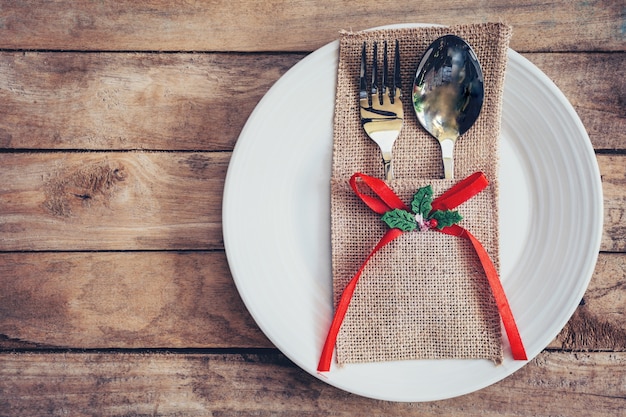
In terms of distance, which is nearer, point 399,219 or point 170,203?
point 399,219

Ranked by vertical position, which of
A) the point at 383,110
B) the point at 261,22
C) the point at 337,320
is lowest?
the point at 337,320

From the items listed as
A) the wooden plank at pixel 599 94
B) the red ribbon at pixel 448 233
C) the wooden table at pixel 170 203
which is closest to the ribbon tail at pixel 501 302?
the red ribbon at pixel 448 233

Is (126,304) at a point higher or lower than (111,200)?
lower

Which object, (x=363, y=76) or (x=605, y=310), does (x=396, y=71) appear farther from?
(x=605, y=310)

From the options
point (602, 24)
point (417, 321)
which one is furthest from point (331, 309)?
point (602, 24)

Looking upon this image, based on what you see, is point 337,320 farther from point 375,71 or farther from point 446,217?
point 375,71

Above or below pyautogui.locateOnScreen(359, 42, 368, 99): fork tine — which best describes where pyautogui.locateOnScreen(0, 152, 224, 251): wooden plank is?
below

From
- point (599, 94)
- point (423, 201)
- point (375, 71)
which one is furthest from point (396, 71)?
point (599, 94)

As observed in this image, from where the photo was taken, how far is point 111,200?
25.0 inches

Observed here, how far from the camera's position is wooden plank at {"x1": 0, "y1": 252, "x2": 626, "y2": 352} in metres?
0.63

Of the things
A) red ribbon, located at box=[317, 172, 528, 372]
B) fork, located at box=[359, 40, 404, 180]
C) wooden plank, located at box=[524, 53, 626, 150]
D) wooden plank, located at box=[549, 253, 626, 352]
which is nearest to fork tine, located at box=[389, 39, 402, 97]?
fork, located at box=[359, 40, 404, 180]

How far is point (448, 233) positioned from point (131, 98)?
0.43m

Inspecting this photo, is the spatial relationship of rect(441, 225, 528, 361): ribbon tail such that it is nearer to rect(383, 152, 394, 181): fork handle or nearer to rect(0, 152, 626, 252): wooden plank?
rect(383, 152, 394, 181): fork handle

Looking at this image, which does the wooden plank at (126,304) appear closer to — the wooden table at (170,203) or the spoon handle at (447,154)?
the wooden table at (170,203)
